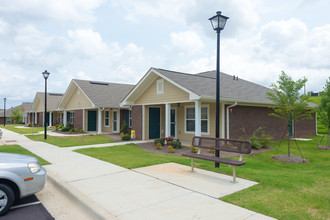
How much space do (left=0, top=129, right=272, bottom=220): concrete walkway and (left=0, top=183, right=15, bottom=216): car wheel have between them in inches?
46.8

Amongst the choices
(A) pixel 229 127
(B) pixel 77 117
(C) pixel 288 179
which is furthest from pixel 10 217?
(B) pixel 77 117

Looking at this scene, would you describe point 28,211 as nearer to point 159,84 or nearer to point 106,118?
point 159,84

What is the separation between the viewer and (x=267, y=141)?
13133mm

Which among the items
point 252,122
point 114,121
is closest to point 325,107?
point 252,122

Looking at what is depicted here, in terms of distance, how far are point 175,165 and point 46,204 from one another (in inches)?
162

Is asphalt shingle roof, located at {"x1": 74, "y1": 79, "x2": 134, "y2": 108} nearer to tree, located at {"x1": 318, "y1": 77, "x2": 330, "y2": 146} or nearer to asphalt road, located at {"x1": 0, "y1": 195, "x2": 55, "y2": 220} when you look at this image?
tree, located at {"x1": 318, "y1": 77, "x2": 330, "y2": 146}

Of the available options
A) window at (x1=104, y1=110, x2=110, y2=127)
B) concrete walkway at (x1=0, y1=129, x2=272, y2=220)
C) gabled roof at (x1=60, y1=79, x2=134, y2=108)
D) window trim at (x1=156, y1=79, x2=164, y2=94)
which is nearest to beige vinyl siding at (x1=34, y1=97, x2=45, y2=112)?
gabled roof at (x1=60, y1=79, x2=134, y2=108)

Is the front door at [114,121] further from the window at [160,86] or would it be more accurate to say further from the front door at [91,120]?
the window at [160,86]

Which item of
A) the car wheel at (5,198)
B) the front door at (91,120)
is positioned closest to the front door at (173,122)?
the front door at (91,120)

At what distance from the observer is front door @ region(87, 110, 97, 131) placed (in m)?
24.9

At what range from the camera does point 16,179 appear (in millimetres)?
4383

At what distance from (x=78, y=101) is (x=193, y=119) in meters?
15.3

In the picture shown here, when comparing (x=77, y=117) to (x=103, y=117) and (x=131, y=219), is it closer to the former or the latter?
(x=103, y=117)

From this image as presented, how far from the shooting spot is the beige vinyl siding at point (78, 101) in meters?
23.8
